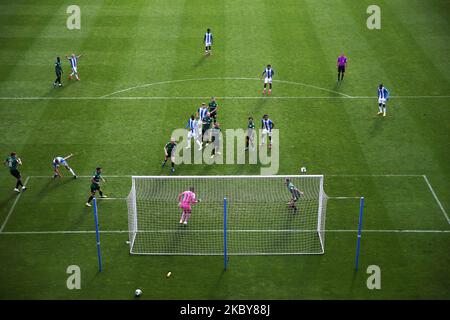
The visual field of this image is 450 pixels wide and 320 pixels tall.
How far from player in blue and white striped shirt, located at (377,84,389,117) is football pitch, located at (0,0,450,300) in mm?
448

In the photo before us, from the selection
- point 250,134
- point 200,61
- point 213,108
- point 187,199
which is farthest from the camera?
point 200,61

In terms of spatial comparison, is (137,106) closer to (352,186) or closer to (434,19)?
(352,186)

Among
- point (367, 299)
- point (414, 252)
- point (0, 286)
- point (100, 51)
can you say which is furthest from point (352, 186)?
point (100, 51)

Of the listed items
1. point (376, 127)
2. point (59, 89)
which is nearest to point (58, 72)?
point (59, 89)

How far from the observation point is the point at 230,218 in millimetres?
23906

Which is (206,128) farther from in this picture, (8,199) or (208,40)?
(208,40)

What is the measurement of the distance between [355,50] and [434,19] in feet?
23.8

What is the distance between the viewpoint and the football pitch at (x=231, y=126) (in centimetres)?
2134

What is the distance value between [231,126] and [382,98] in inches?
283

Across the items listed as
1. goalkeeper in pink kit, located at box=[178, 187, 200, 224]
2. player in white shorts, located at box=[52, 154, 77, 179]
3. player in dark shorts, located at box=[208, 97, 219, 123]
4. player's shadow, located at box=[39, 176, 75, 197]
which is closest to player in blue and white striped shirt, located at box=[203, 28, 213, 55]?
player in dark shorts, located at box=[208, 97, 219, 123]

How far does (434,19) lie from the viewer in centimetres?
4112

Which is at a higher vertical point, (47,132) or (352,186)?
(47,132)

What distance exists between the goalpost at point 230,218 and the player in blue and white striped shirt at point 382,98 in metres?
7.25

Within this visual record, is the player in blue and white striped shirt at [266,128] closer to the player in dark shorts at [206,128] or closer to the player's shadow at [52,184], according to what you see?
the player in dark shorts at [206,128]
